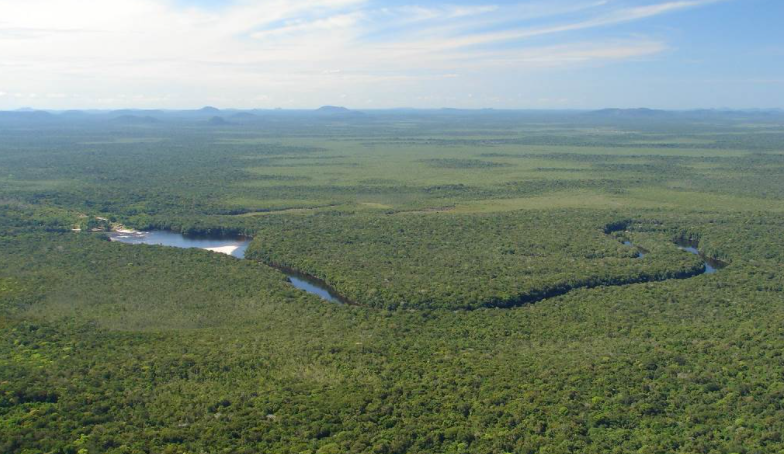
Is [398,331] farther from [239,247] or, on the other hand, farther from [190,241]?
[190,241]

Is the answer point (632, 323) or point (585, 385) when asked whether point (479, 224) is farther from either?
point (585, 385)

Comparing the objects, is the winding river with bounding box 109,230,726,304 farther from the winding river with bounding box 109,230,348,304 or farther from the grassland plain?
the grassland plain

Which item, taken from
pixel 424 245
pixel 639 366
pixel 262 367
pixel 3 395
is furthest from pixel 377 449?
pixel 424 245

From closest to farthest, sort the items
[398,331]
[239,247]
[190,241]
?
[398,331]
[239,247]
[190,241]

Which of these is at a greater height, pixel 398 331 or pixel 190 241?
pixel 398 331

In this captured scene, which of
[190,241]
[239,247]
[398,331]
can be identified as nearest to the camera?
[398,331]

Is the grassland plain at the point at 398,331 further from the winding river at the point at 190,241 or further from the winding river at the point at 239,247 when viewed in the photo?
the winding river at the point at 190,241

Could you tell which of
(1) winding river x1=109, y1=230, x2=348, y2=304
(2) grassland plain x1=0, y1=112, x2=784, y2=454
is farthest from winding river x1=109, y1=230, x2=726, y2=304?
(2) grassland plain x1=0, y1=112, x2=784, y2=454

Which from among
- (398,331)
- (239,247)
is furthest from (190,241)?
(398,331)

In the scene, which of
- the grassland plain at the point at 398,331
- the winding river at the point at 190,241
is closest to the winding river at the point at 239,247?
the winding river at the point at 190,241

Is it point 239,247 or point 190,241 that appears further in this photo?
point 190,241
